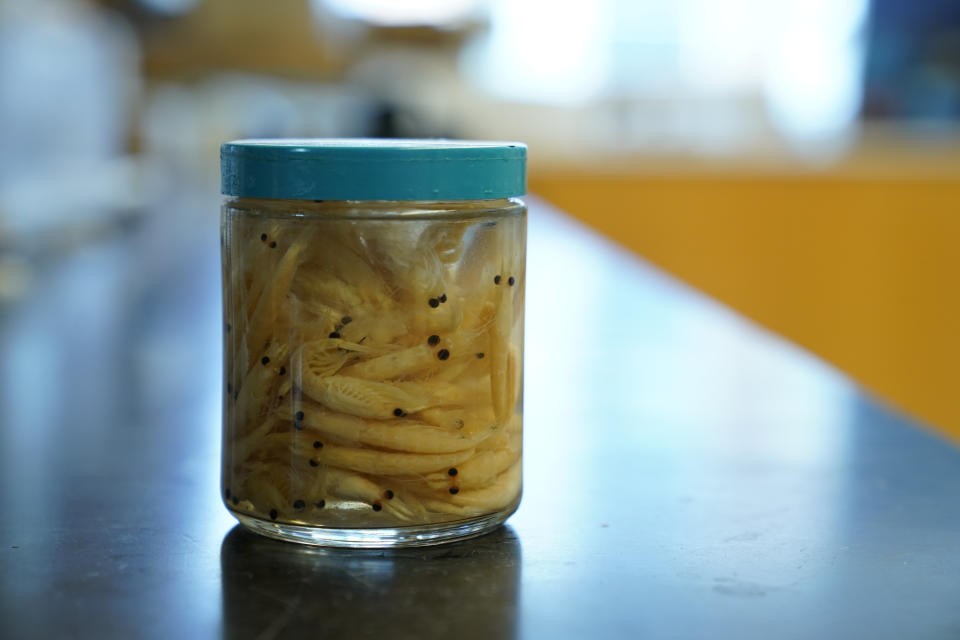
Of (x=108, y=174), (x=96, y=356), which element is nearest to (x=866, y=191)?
(x=108, y=174)

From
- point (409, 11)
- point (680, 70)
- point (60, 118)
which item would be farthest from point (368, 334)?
point (680, 70)

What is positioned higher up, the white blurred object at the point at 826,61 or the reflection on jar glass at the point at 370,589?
the white blurred object at the point at 826,61

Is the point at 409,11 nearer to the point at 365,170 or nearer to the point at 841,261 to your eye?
the point at 841,261

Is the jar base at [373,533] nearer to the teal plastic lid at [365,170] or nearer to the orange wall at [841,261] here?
the teal plastic lid at [365,170]

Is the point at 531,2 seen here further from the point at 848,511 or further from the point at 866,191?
the point at 848,511

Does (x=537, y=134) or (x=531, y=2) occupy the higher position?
(x=531, y=2)

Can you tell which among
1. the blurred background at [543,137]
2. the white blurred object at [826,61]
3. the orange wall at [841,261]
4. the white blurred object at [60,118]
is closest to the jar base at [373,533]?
the blurred background at [543,137]
